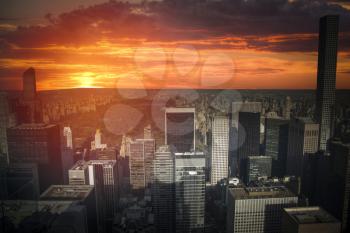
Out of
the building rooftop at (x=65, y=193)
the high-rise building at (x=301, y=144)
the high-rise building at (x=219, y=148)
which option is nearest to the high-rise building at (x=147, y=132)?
the high-rise building at (x=219, y=148)

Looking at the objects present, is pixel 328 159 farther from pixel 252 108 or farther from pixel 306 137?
pixel 252 108

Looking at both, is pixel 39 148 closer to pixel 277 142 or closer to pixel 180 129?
pixel 180 129

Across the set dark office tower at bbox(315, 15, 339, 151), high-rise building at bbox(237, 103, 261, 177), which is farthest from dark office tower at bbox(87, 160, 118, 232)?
dark office tower at bbox(315, 15, 339, 151)

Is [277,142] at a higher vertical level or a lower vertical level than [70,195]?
lower

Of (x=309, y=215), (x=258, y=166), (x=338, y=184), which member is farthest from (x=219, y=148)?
(x=309, y=215)

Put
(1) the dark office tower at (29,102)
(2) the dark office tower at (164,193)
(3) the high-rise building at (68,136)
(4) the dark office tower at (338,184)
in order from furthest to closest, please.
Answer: (2) the dark office tower at (164,193)
(4) the dark office tower at (338,184)
(3) the high-rise building at (68,136)
(1) the dark office tower at (29,102)

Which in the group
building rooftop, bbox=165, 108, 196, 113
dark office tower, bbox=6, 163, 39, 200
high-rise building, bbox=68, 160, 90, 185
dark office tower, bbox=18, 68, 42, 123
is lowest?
high-rise building, bbox=68, 160, 90, 185

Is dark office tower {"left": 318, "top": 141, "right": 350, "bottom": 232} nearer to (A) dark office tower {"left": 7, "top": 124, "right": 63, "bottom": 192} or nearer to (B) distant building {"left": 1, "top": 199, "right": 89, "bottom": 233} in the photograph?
(B) distant building {"left": 1, "top": 199, "right": 89, "bottom": 233}

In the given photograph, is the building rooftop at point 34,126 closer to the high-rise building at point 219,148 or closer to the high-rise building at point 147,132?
the high-rise building at point 147,132
